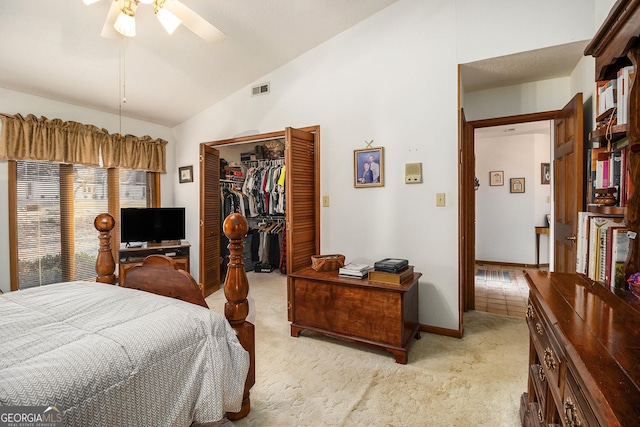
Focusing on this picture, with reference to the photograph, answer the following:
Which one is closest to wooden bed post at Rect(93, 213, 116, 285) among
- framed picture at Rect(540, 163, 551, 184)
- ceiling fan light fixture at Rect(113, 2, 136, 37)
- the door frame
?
ceiling fan light fixture at Rect(113, 2, 136, 37)

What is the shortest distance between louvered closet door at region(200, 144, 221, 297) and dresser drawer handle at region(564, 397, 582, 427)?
12.1 ft

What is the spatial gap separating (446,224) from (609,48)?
161 cm

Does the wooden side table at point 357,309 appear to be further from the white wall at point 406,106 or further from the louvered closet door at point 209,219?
the louvered closet door at point 209,219

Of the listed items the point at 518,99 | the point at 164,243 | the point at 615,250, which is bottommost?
the point at 164,243

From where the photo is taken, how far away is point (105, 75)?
2.99m

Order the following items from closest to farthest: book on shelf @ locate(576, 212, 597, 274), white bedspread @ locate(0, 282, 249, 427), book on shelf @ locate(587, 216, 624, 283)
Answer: white bedspread @ locate(0, 282, 249, 427) → book on shelf @ locate(587, 216, 624, 283) → book on shelf @ locate(576, 212, 597, 274)

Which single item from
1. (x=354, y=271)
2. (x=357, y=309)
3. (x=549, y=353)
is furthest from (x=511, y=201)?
(x=549, y=353)

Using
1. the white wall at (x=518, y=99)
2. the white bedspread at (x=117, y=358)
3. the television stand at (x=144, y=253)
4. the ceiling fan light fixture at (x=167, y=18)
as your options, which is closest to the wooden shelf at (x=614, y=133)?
the white bedspread at (x=117, y=358)

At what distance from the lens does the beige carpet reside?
5.60 feet

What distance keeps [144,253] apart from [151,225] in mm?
347

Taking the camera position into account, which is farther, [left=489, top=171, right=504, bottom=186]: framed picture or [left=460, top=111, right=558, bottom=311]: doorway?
[left=489, top=171, right=504, bottom=186]: framed picture

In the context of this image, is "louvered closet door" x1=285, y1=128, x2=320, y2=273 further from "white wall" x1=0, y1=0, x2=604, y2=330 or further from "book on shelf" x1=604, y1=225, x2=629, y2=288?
"book on shelf" x1=604, y1=225, x2=629, y2=288

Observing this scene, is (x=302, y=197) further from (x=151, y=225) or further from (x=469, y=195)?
(x=151, y=225)

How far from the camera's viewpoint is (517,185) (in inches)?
216
